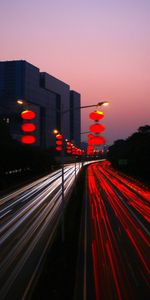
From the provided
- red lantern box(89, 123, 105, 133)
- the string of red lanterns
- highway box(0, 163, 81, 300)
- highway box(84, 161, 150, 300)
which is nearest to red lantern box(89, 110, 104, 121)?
red lantern box(89, 123, 105, 133)

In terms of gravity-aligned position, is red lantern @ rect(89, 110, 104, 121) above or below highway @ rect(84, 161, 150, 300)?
above

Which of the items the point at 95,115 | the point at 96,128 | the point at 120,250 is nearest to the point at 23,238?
the point at 120,250

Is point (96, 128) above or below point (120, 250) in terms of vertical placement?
above

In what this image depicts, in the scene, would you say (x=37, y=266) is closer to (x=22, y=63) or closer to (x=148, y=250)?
(x=148, y=250)

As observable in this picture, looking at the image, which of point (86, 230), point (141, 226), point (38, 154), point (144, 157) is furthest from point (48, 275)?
point (38, 154)

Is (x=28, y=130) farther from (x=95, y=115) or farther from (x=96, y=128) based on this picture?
(x=95, y=115)

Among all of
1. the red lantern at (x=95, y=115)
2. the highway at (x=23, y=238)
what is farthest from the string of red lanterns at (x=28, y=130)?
the highway at (x=23, y=238)

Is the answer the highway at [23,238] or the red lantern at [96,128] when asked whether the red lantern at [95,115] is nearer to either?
the red lantern at [96,128]

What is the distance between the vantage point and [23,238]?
31.6m

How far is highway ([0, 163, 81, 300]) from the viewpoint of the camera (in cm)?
2064

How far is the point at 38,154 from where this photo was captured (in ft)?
350

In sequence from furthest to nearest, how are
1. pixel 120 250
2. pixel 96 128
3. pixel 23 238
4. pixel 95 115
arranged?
pixel 23 238, pixel 120 250, pixel 95 115, pixel 96 128

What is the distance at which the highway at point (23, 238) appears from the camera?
67.7 ft

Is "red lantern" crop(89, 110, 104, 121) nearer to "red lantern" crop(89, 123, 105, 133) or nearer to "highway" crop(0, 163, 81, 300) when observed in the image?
"red lantern" crop(89, 123, 105, 133)
